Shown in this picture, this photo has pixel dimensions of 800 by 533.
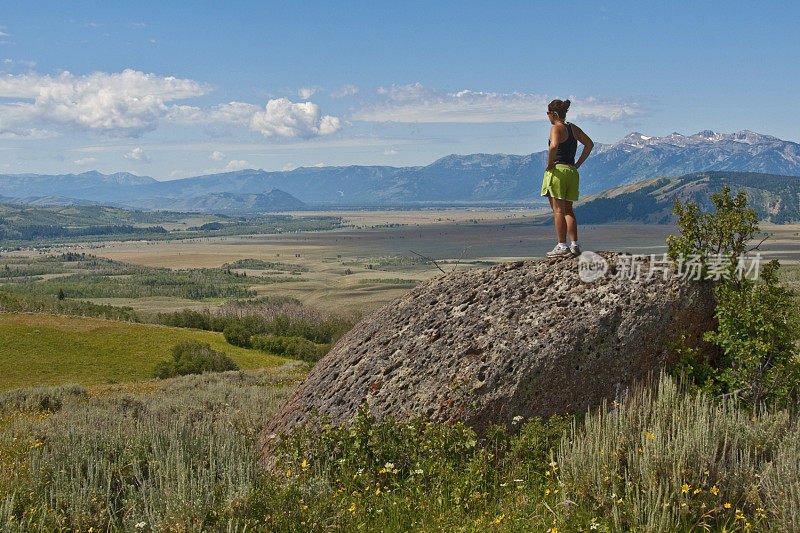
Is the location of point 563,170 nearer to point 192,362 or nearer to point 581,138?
point 581,138

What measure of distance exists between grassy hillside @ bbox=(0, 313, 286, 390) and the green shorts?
3650 centimetres

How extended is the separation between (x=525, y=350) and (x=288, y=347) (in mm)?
54798

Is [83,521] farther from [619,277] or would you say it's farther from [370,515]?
[619,277]

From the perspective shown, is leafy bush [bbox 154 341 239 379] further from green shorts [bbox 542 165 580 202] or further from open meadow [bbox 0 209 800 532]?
green shorts [bbox 542 165 580 202]

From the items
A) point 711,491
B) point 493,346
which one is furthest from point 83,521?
point 711,491

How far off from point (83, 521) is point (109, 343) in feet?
159

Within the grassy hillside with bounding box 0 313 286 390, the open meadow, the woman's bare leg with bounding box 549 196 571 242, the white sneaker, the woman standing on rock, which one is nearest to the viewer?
the open meadow

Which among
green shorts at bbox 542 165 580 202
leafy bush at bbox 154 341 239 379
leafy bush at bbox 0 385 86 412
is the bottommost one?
leafy bush at bbox 154 341 239 379

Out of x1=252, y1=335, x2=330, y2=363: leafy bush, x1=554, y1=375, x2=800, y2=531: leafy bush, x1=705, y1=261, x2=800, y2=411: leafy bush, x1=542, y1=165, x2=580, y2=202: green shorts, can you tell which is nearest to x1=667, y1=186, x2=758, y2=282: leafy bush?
x1=705, y1=261, x2=800, y2=411: leafy bush

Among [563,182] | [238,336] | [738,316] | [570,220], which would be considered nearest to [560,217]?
[570,220]

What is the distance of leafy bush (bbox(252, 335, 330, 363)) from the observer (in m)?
57.3

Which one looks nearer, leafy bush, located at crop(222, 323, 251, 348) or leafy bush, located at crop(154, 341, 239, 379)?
leafy bush, located at crop(154, 341, 239, 379)

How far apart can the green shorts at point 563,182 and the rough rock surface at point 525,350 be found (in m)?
1.14

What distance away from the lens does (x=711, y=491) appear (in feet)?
16.2
